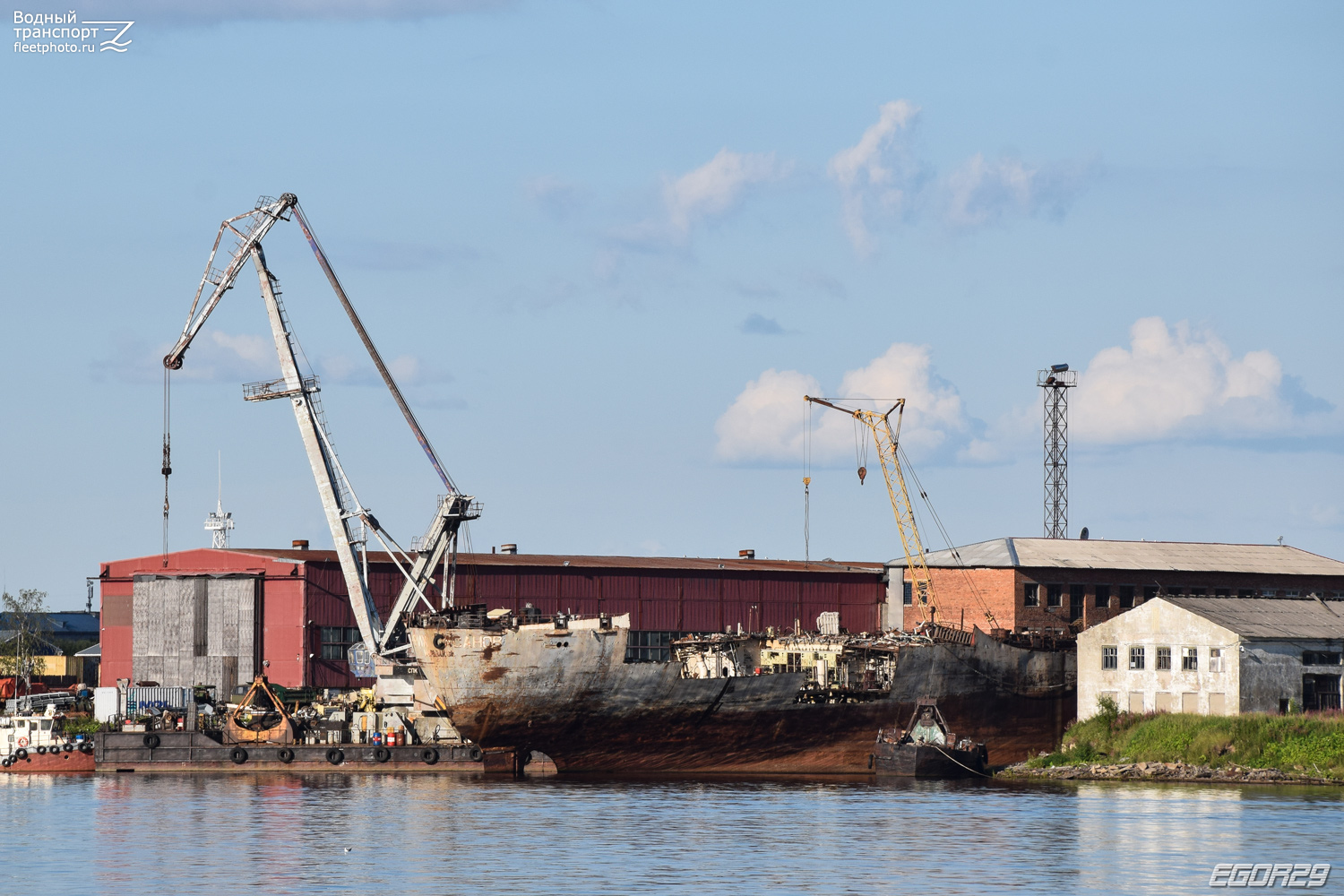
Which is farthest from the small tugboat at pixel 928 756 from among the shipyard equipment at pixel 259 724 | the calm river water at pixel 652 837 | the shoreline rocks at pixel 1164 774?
the shipyard equipment at pixel 259 724

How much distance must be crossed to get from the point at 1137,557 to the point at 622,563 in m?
27.3

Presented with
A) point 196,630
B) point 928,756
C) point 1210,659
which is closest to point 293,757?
point 196,630

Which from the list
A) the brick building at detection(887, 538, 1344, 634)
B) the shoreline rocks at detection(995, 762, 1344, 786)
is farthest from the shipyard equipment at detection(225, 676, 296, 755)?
the brick building at detection(887, 538, 1344, 634)

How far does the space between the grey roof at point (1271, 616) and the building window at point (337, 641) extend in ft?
128

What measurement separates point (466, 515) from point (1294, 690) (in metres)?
36.6

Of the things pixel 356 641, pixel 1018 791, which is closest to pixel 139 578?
pixel 356 641

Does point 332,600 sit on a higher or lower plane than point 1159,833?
higher

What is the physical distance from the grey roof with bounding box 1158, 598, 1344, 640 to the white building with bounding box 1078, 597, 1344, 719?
3.0 inches

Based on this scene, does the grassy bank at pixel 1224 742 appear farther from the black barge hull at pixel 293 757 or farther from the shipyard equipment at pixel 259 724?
the shipyard equipment at pixel 259 724

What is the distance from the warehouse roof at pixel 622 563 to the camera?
3780 inches

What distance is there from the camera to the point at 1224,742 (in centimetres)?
7581

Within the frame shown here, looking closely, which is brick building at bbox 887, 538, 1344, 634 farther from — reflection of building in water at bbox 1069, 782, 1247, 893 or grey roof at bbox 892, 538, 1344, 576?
reflection of building in water at bbox 1069, 782, 1247, 893

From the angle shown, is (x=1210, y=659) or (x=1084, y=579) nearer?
(x=1210, y=659)

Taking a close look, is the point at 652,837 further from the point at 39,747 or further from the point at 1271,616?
the point at 39,747
